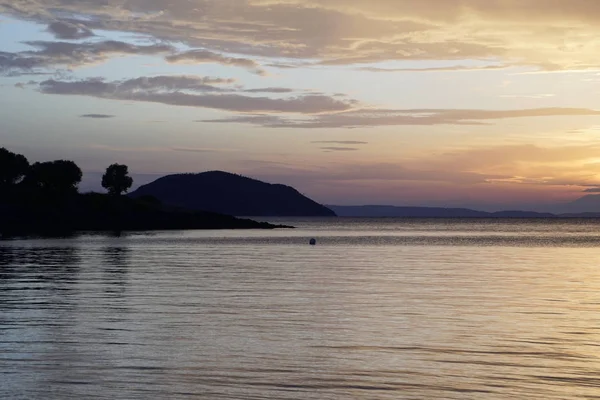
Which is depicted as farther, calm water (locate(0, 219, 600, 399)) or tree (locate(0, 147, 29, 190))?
tree (locate(0, 147, 29, 190))

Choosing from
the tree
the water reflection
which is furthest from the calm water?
the tree

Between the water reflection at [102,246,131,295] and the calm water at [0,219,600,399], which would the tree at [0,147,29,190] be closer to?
the water reflection at [102,246,131,295]

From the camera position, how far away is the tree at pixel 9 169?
19200cm

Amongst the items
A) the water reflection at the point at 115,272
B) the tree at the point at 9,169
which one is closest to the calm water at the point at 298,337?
the water reflection at the point at 115,272

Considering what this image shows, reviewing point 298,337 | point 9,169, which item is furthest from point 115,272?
point 9,169

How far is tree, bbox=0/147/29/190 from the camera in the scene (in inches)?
7559

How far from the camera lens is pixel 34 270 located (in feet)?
186

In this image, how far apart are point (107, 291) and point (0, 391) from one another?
23.8 m

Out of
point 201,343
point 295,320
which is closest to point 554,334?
point 295,320

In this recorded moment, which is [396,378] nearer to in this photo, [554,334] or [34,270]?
[554,334]

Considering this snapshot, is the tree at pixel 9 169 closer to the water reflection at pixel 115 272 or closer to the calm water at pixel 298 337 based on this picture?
the water reflection at pixel 115 272

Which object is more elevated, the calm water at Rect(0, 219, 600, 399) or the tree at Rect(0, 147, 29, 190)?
the tree at Rect(0, 147, 29, 190)

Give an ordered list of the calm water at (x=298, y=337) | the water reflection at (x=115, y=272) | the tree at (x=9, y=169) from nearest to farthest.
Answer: the calm water at (x=298, y=337), the water reflection at (x=115, y=272), the tree at (x=9, y=169)

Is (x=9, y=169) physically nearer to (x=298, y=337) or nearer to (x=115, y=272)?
(x=115, y=272)
